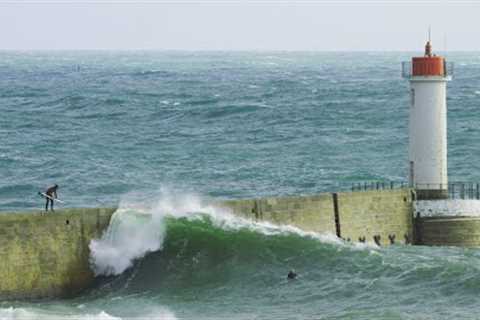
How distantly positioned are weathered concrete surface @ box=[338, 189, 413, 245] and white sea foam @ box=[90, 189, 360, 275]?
1.95 ft

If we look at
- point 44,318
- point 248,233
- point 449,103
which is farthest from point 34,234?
point 449,103

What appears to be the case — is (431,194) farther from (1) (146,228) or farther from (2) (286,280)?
(1) (146,228)

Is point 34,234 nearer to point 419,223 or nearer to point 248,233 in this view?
point 248,233

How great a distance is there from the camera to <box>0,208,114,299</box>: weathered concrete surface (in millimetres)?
25172

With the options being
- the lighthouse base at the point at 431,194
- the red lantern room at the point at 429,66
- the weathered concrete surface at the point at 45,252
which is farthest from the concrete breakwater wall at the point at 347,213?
the weathered concrete surface at the point at 45,252

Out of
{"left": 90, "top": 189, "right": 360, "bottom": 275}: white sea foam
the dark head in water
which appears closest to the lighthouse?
{"left": 90, "top": 189, "right": 360, "bottom": 275}: white sea foam

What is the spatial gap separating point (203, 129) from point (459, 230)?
34303 mm

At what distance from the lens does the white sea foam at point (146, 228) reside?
26609 millimetres

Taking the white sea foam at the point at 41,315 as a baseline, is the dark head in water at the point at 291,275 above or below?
below

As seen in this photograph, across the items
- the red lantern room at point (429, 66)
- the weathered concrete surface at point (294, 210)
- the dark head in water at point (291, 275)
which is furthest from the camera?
the red lantern room at point (429, 66)

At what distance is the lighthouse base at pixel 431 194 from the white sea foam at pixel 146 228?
285cm

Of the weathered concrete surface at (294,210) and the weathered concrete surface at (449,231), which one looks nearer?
the weathered concrete surface at (294,210)

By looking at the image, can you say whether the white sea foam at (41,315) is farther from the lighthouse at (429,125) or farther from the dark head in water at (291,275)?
the lighthouse at (429,125)

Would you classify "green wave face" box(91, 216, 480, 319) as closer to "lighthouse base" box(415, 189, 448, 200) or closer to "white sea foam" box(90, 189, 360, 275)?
"white sea foam" box(90, 189, 360, 275)
